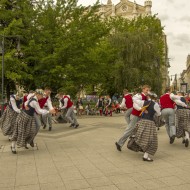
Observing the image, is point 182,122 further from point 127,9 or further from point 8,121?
point 127,9

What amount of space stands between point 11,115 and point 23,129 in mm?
2643

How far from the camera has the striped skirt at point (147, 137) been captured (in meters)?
7.48

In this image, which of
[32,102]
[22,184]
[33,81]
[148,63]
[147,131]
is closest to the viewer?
[22,184]

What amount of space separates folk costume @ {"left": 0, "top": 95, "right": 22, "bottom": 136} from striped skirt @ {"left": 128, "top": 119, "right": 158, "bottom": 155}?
173 inches

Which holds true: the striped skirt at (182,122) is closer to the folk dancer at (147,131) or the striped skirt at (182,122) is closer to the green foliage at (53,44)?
the folk dancer at (147,131)

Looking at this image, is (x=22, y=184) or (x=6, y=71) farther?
(x=6, y=71)

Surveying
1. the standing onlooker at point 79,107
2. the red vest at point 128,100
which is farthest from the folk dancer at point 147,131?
the standing onlooker at point 79,107

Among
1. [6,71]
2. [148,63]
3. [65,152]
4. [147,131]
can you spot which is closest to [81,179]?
[147,131]

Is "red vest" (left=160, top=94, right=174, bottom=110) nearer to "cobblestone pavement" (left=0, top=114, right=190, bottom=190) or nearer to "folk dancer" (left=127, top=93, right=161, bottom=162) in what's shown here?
"cobblestone pavement" (left=0, top=114, right=190, bottom=190)

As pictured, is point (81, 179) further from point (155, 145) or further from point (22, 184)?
point (155, 145)

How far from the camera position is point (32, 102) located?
845 centimetres

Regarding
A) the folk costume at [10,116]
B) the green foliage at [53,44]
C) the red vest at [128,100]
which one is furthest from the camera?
the green foliage at [53,44]

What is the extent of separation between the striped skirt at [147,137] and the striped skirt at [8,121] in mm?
4926

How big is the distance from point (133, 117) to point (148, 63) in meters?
28.3
